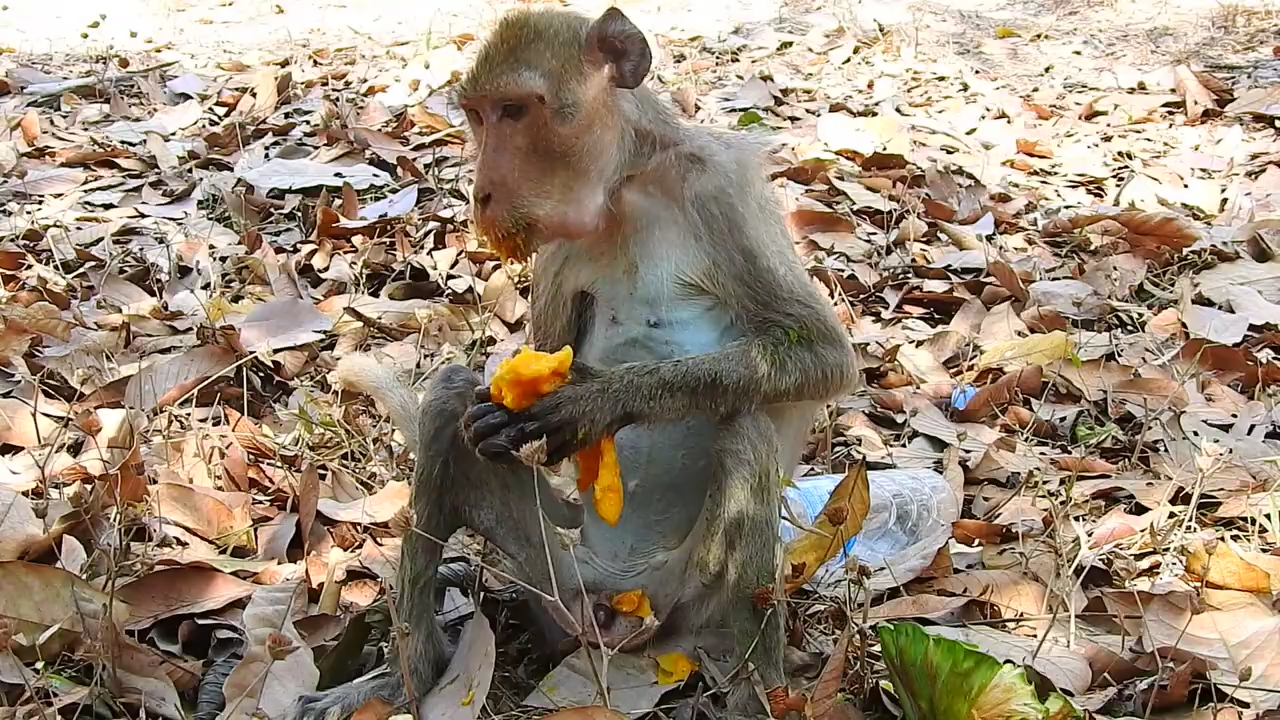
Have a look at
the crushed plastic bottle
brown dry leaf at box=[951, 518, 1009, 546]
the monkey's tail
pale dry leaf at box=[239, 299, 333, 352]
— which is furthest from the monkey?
pale dry leaf at box=[239, 299, 333, 352]

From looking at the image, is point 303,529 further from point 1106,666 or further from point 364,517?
point 1106,666

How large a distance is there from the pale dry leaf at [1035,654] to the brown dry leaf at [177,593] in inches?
67.2

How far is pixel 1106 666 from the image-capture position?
291 centimetres

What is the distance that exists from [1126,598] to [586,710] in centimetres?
145

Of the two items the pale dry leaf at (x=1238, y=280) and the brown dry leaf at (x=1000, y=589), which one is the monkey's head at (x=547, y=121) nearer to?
the brown dry leaf at (x=1000, y=589)

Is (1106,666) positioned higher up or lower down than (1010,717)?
lower down

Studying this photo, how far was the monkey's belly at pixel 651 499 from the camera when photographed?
3252 millimetres

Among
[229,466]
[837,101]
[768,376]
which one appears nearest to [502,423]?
[768,376]

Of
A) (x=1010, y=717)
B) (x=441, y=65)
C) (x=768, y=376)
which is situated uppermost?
(x=768, y=376)

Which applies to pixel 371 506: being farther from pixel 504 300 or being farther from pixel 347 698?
pixel 504 300

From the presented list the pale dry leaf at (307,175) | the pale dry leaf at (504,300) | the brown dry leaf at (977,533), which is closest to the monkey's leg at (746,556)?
the brown dry leaf at (977,533)

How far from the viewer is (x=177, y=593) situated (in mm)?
3121

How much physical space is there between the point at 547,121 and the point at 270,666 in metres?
1.37

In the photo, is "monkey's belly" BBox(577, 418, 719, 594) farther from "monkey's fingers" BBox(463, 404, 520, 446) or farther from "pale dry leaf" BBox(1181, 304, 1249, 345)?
"pale dry leaf" BBox(1181, 304, 1249, 345)
